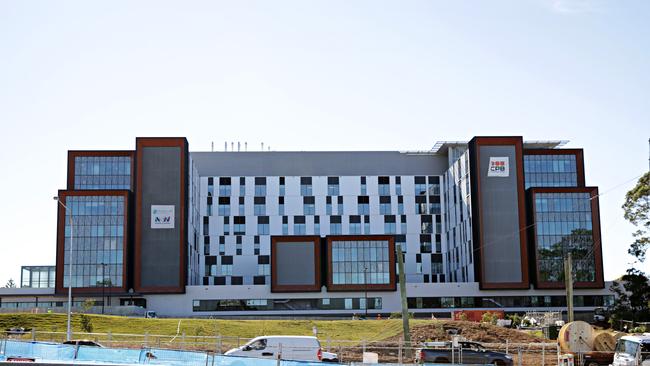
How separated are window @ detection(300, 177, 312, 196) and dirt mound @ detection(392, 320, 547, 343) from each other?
266ft

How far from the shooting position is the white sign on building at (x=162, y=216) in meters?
118

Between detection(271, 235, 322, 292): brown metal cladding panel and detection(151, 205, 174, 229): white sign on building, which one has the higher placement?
detection(151, 205, 174, 229): white sign on building

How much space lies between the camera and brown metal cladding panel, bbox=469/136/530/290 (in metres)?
120

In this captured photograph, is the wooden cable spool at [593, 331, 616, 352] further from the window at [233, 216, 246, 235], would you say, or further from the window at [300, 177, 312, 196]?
the window at [233, 216, 246, 235]

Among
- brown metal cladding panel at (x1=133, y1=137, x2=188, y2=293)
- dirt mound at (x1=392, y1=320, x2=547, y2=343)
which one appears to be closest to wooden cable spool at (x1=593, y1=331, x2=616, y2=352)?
dirt mound at (x1=392, y1=320, x2=547, y2=343)

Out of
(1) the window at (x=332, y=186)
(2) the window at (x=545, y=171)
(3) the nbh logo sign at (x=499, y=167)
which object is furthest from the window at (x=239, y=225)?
(2) the window at (x=545, y=171)

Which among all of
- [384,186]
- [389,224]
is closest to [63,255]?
[389,224]

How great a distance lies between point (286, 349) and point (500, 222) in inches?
3245

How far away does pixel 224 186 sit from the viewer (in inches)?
5886

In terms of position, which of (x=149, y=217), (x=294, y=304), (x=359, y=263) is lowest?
(x=294, y=304)

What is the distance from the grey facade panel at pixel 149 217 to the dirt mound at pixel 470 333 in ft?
184

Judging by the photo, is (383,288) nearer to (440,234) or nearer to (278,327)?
(440,234)

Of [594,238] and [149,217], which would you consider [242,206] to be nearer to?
[149,217]

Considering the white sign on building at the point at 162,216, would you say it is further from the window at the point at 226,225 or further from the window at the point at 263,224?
the window at the point at 263,224
